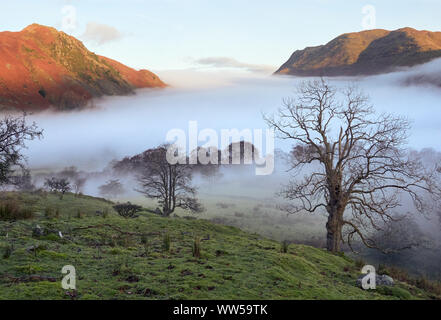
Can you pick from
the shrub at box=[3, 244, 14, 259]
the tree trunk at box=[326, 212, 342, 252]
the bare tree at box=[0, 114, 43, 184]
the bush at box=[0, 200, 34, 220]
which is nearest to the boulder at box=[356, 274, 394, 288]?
the tree trunk at box=[326, 212, 342, 252]

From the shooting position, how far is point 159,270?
9453 millimetres

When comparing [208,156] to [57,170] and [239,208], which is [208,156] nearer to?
[239,208]

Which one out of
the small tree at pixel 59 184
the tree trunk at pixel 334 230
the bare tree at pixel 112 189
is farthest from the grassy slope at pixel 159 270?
the bare tree at pixel 112 189

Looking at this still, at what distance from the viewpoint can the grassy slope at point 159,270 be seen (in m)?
7.62

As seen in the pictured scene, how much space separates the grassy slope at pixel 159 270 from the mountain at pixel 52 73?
117 metres

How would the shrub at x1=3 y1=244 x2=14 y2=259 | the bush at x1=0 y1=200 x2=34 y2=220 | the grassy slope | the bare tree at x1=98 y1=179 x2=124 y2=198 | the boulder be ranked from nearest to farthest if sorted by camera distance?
the grassy slope, the shrub at x1=3 y1=244 x2=14 y2=259, the boulder, the bush at x1=0 y1=200 x2=34 y2=220, the bare tree at x1=98 y1=179 x2=124 y2=198

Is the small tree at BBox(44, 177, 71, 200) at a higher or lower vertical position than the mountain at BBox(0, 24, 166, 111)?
lower

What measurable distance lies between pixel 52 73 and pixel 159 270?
484 feet

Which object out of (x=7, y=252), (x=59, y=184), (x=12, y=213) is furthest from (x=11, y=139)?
(x=59, y=184)

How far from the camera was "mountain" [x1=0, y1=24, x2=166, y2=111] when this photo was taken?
378ft

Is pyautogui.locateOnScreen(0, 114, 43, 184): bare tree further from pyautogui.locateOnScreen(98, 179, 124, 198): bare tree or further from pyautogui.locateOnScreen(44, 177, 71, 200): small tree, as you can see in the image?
pyautogui.locateOnScreen(98, 179, 124, 198): bare tree

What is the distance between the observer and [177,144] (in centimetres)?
4466

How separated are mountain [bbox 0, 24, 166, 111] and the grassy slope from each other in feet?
383

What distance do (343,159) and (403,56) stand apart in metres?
134
